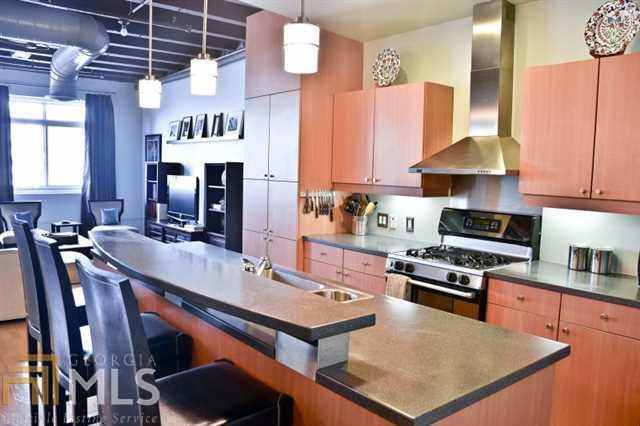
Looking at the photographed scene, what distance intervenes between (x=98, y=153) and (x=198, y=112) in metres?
2.52

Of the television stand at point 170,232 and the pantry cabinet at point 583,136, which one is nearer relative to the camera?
the pantry cabinet at point 583,136

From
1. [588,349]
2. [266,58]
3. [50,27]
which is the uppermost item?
[50,27]

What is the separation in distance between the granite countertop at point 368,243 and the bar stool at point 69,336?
5.95ft

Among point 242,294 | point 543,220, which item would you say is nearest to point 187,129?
point 543,220

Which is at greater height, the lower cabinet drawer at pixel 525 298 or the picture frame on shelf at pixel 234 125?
the picture frame on shelf at pixel 234 125

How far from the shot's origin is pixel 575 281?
9.10 ft

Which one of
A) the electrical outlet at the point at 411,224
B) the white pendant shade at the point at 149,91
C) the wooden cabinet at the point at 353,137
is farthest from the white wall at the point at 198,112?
the white pendant shade at the point at 149,91

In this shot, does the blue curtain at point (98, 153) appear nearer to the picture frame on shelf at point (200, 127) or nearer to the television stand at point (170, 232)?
the television stand at point (170, 232)

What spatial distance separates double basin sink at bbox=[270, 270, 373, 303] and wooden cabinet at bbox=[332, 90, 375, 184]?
185 centimetres

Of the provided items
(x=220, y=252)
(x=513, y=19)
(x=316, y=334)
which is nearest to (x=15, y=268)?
(x=220, y=252)

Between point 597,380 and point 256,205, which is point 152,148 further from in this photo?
point 597,380

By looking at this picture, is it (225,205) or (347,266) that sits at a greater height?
(225,205)

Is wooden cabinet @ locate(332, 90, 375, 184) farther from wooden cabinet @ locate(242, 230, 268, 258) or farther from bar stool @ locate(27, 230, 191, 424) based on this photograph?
bar stool @ locate(27, 230, 191, 424)

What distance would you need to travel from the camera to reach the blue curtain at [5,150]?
7682 mm
